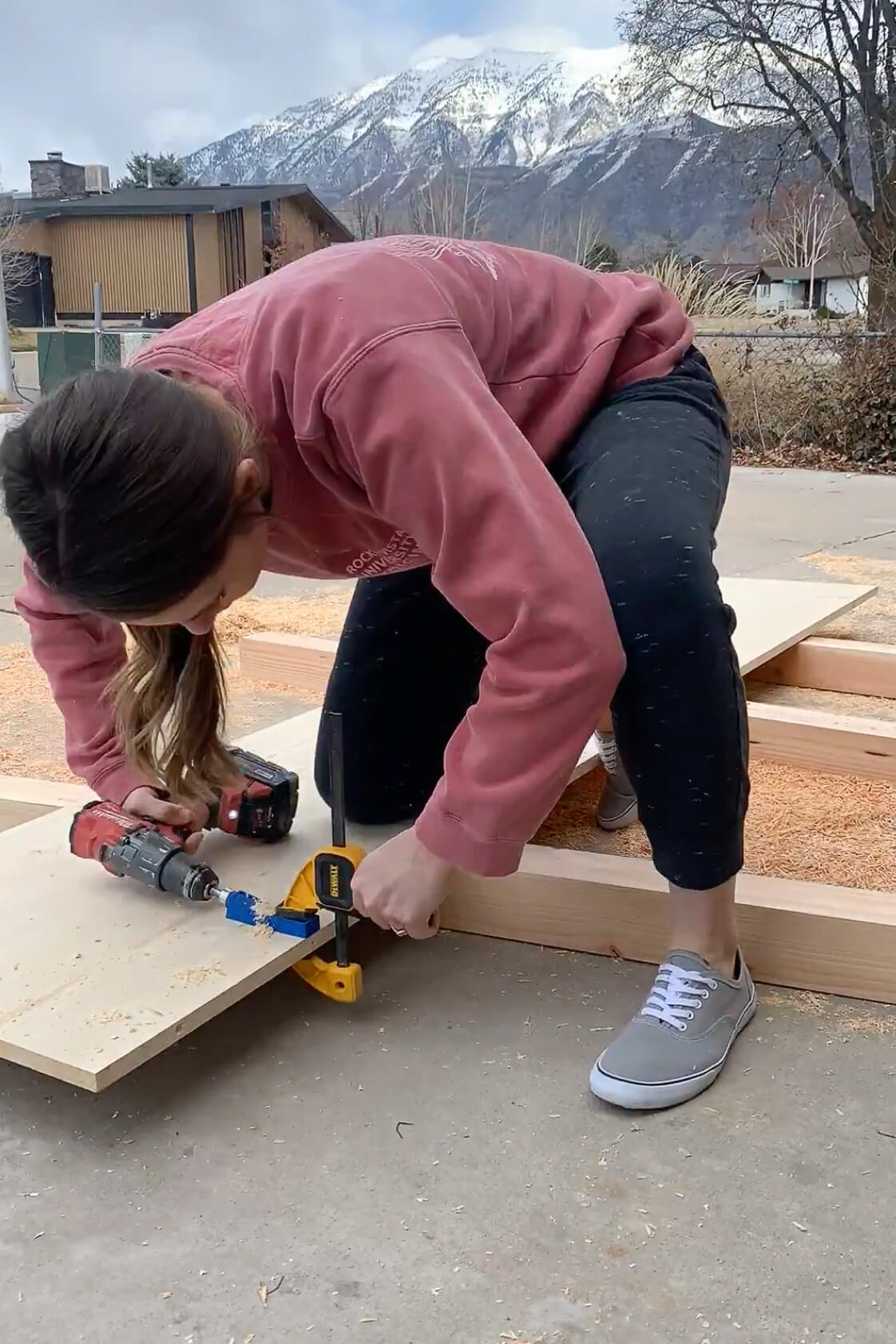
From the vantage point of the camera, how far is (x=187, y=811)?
166cm

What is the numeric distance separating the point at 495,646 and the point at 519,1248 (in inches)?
22.2

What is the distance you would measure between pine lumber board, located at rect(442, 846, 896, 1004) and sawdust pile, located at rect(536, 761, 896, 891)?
0.27 metres

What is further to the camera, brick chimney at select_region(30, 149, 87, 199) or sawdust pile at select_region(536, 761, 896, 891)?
brick chimney at select_region(30, 149, 87, 199)

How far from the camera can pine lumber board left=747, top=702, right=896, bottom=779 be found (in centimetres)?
222

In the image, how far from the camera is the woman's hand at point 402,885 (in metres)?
1.26

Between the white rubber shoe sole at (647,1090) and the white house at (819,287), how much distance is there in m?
9.11

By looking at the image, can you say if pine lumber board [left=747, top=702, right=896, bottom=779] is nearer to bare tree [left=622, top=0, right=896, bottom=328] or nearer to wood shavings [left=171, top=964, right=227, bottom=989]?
wood shavings [left=171, top=964, right=227, bottom=989]

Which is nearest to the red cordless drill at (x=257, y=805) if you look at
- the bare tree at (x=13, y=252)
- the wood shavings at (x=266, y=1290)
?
the wood shavings at (x=266, y=1290)

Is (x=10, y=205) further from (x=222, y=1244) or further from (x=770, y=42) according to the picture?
(x=222, y=1244)

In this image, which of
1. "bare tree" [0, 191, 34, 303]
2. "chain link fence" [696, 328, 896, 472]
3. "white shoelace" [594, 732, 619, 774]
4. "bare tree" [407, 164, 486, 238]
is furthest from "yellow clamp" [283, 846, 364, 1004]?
"bare tree" [0, 191, 34, 303]

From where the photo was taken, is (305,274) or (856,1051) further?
(856,1051)

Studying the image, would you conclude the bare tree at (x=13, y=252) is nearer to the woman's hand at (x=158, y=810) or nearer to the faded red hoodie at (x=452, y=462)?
the woman's hand at (x=158, y=810)

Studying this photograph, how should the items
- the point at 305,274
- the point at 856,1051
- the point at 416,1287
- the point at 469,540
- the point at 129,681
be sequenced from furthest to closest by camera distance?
the point at 129,681
the point at 856,1051
the point at 305,274
the point at 469,540
the point at 416,1287

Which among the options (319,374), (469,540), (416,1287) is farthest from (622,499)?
(416,1287)
